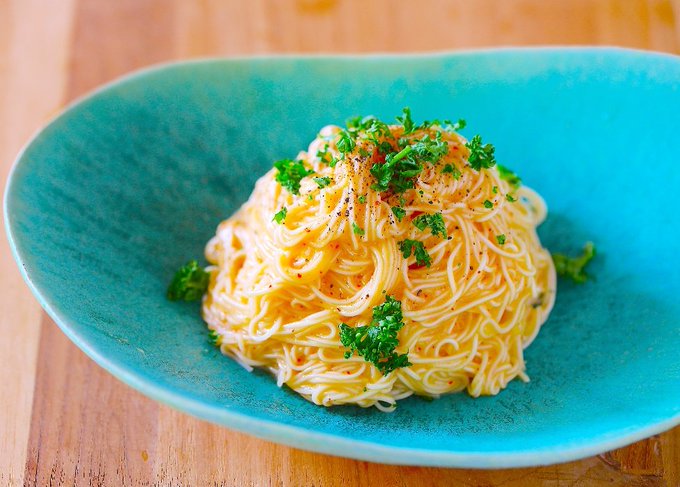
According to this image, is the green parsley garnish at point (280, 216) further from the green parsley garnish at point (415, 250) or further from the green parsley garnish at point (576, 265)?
the green parsley garnish at point (576, 265)

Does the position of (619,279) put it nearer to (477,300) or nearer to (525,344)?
(525,344)

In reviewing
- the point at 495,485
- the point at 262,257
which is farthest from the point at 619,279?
the point at 262,257

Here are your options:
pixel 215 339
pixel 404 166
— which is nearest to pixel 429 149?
pixel 404 166

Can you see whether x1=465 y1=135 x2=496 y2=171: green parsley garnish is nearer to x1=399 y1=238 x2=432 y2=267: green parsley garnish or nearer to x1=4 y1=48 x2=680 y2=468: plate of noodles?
x1=4 y1=48 x2=680 y2=468: plate of noodles

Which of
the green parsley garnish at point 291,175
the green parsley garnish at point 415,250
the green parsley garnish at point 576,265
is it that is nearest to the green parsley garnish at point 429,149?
the green parsley garnish at point 415,250

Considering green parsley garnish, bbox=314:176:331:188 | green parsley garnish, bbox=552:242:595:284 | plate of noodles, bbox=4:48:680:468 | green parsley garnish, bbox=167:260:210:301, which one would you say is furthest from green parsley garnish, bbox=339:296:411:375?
green parsley garnish, bbox=552:242:595:284

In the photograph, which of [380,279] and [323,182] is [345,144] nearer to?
[323,182]
